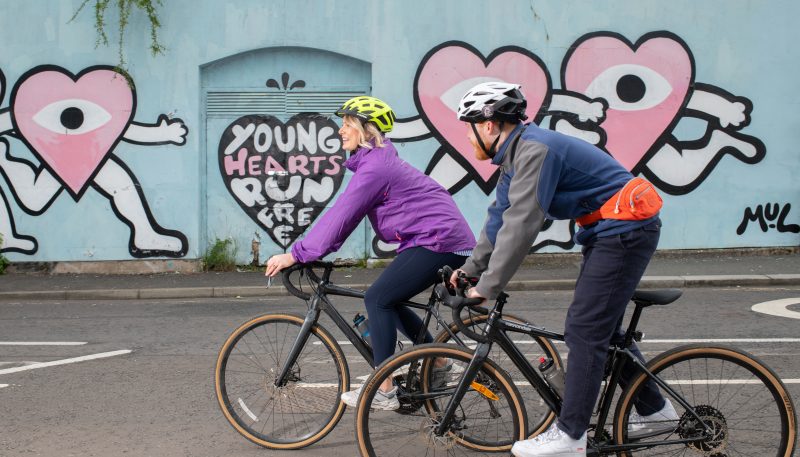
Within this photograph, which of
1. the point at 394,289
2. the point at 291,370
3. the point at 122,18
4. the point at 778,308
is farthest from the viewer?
the point at 122,18

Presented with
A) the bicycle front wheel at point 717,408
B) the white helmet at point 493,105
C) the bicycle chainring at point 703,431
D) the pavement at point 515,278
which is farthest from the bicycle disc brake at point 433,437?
the pavement at point 515,278

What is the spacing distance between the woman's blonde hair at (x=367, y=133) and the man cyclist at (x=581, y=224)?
0.98m

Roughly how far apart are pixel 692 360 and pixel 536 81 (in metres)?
10.3

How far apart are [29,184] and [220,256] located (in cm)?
298

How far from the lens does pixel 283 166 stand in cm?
1424

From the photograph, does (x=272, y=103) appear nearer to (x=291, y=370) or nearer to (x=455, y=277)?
(x=291, y=370)

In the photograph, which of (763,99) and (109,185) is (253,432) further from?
(763,99)

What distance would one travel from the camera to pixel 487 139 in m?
4.18

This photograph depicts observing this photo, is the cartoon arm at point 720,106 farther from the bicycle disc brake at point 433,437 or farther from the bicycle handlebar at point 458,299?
the bicycle disc brake at point 433,437

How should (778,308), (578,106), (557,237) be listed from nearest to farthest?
(778,308), (578,106), (557,237)

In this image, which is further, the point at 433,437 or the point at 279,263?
the point at 279,263

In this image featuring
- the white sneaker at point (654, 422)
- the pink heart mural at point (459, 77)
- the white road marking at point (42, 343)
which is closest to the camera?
the white sneaker at point (654, 422)

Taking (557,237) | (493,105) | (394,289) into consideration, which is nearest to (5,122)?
(557,237)

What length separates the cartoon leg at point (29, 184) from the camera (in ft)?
46.7
